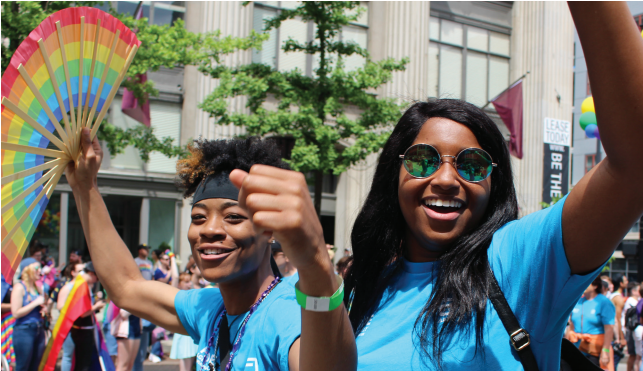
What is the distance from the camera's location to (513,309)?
1352 mm

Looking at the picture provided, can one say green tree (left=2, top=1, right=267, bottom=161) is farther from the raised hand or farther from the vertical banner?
the vertical banner

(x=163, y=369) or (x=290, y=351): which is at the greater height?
(x=290, y=351)

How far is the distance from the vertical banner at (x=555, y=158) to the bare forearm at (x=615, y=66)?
48.7 ft

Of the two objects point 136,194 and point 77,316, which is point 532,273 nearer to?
point 77,316

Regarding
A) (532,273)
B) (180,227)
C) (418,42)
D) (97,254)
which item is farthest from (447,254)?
(418,42)

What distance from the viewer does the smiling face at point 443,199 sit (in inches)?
60.9

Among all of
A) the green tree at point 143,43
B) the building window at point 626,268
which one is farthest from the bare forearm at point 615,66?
the building window at point 626,268

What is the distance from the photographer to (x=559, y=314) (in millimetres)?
1281

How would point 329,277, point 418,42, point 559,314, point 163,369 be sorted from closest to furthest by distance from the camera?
point 329,277, point 559,314, point 163,369, point 418,42

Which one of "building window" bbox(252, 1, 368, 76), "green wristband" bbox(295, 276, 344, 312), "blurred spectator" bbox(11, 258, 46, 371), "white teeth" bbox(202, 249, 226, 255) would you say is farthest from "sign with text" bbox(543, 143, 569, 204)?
"green wristband" bbox(295, 276, 344, 312)

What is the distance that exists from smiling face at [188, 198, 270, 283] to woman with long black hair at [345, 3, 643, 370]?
0.45 m

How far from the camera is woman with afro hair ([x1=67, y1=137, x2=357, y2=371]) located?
37.2 inches

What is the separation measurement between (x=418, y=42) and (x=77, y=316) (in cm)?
1246

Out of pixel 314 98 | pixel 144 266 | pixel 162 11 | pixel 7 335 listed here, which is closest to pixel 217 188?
pixel 7 335
